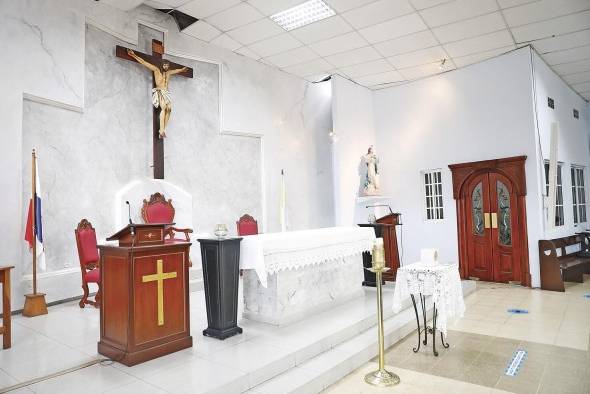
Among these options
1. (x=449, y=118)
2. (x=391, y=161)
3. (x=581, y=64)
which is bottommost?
(x=391, y=161)

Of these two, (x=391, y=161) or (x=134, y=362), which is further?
(x=391, y=161)

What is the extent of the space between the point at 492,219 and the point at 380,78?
3.59m

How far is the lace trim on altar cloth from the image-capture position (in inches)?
158

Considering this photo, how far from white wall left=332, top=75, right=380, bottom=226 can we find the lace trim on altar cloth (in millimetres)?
2943

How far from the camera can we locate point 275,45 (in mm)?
7066

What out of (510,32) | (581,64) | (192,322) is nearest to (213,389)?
(192,322)

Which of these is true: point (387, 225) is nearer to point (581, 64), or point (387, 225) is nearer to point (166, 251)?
point (166, 251)

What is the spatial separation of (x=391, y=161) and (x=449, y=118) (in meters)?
1.49

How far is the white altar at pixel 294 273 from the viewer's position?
4.01 meters

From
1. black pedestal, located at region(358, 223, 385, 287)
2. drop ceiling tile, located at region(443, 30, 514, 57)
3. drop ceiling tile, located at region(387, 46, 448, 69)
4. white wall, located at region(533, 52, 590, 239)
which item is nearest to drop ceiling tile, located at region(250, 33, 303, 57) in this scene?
drop ceiling tile, located at region(387, 46, 448, 69)

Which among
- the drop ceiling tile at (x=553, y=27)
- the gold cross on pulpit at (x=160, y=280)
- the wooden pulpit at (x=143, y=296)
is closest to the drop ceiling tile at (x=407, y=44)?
the drop ceiling tile at (x=553, y=27)

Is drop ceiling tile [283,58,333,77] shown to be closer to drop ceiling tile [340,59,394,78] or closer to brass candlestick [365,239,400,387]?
drop ceiling tile [340,59,394,78]

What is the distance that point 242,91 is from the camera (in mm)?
7422

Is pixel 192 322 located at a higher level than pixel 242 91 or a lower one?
lower
